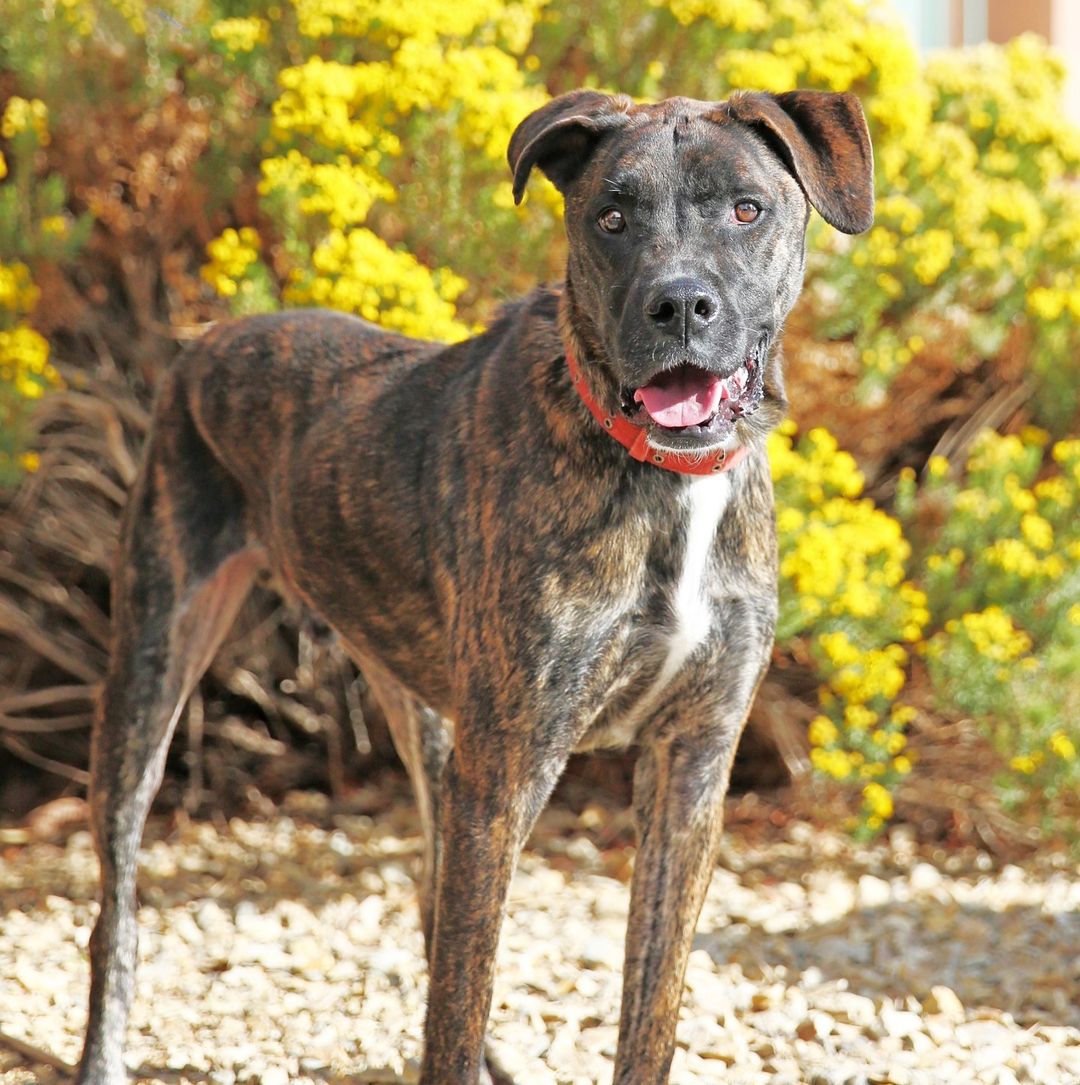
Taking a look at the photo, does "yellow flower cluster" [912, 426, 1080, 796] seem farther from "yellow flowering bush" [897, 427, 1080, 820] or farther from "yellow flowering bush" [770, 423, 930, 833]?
"yellow flowering bush" [770, 423, 930, 833]

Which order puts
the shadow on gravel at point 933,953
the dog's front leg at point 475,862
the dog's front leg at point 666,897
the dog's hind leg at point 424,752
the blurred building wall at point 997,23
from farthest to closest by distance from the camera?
the blurred building wall at point 997,23 < the shadow on gravel at point 933,953 < the dog's hind leg at point 424,752 < the dog's front leg at point 666,897 < the dog's front leg at point 475,862

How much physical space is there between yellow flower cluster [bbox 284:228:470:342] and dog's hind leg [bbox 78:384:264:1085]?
2.45 ft

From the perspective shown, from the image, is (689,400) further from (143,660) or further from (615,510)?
(143,660)

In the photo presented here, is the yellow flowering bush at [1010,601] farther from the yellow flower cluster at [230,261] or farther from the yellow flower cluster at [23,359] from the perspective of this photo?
the yellow flower cluster at [23,359]

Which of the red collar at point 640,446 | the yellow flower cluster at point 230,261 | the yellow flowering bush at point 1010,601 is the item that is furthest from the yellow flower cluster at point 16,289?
the yellow flowering bush at point 1010,601

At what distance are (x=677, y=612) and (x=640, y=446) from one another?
1.02ft

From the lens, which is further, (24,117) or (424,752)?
(24,117)

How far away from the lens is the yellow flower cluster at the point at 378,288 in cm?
433

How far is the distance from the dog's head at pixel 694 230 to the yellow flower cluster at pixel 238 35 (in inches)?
75.9

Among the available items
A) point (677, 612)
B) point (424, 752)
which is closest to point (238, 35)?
point (424, 752)

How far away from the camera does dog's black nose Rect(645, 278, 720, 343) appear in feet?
8.62

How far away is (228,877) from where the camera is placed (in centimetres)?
507

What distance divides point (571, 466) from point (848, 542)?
1.92m

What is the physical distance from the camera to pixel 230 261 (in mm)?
4520
